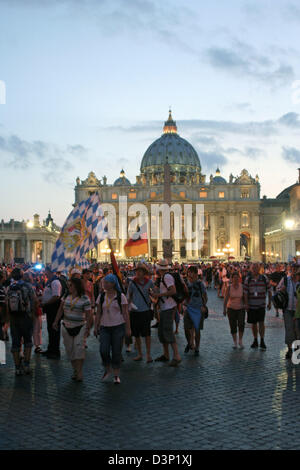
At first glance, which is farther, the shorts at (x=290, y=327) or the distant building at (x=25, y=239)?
the distant building at (x=25, y=239)

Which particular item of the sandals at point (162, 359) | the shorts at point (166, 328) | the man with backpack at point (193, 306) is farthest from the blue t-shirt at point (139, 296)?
the man with backpack at point (193, 306)

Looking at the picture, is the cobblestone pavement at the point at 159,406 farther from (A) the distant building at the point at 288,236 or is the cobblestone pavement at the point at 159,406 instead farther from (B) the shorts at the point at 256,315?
(A) the distant building at the point at 288,236

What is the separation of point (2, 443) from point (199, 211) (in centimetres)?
8769

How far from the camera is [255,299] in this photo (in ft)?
36.9

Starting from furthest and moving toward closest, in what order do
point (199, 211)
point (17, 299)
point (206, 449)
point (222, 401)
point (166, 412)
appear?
1. point (199, 211)
2. point (17, 299)
3. point (222, 401)
4. point (166, 412)
5. point (206, 449)

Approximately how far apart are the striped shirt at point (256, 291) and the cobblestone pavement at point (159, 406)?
1.20m

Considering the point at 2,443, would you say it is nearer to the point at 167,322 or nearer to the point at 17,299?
the point at 17,299

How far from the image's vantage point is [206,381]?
26.9 feet

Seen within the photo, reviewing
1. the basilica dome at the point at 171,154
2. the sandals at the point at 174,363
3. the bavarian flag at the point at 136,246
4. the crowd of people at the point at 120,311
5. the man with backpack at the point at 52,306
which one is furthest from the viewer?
the basilica dome at the point at 171,154

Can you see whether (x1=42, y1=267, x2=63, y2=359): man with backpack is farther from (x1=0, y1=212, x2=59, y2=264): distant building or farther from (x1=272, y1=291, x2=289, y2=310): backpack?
(x1=0, y1=212, x2=59, y2=264): distant building

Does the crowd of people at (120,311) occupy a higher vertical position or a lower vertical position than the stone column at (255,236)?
lower

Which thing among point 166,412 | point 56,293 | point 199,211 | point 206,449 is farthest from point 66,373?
point 199,211

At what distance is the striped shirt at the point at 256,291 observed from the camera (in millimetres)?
11242

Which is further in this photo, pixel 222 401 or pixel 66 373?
pixel 66 373
